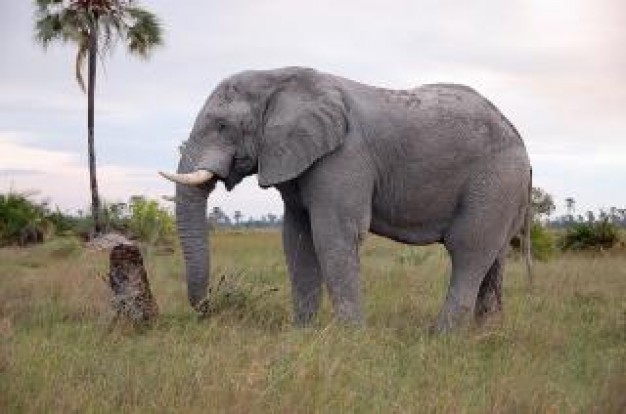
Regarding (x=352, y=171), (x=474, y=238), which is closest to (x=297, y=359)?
(x=352, y=171)

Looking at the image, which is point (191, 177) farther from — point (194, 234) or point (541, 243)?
point (541, 243)

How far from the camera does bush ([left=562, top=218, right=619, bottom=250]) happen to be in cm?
2236

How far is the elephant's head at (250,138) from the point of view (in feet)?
25.0

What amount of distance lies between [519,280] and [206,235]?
7.70 m

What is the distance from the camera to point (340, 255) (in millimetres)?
7656

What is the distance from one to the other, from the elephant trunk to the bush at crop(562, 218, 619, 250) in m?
16.4

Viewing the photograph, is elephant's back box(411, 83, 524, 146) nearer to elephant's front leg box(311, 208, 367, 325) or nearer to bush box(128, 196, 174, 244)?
elephant's front leg box(311, 208, 367, 325)

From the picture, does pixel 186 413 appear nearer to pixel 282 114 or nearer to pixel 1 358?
pixel 1 358

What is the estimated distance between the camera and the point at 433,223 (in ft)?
27.9

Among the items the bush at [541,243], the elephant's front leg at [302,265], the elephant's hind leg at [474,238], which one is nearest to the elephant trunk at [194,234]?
the elephant's front leg at [302,265]

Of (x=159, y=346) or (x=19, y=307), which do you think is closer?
(x=159, y=346)

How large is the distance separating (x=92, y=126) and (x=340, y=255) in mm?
19518

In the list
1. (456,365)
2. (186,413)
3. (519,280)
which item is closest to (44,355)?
(186,413)

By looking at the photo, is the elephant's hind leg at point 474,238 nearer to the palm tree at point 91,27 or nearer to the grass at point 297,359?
the grass at point 297,359
